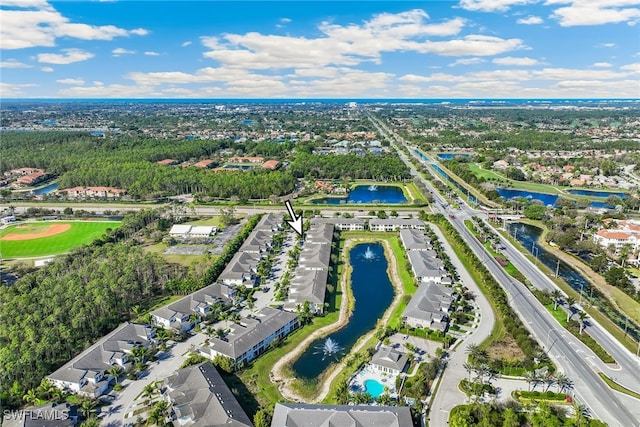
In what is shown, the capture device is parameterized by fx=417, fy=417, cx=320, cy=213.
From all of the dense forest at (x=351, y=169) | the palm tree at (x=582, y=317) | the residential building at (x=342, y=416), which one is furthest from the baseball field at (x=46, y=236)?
the palm tree at (x=582, y=317)

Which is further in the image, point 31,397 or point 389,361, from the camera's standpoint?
point 389,361

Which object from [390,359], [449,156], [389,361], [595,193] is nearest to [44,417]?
[389,361]

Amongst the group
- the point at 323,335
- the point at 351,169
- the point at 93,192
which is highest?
the point at 351,169

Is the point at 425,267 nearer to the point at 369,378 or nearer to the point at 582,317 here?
the point at 582,317

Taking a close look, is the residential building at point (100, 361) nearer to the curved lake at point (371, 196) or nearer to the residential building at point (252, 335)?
the residential building at point (252, 335)

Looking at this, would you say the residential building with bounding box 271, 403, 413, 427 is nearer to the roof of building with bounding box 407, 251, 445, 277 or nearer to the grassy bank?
the roof of building with bounding box 407, 251, 445, 277

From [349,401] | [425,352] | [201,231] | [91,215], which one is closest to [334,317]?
[425,352]
